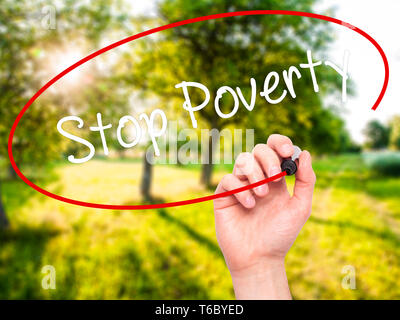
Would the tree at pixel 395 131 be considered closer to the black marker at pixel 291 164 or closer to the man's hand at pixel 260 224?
the man's hand at pixel 260 224

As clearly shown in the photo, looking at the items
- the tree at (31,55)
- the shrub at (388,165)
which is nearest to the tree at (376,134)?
the shrub at (388,165)

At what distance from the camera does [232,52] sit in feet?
32.6

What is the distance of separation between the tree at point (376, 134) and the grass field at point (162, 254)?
279ft

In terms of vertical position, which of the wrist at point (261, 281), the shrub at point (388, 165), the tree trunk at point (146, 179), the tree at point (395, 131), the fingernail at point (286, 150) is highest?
the tree at point (395, 131)

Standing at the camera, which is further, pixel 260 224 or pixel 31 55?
pixel 31 55

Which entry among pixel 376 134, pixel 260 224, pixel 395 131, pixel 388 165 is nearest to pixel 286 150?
pixel 260 224

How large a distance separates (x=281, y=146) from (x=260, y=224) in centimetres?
66

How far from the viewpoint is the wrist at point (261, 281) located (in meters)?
2.00

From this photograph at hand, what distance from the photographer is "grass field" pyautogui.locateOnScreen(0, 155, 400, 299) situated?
536 centimetres

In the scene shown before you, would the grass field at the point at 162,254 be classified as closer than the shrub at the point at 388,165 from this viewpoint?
Yes

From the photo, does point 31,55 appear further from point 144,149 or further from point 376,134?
point 376,134

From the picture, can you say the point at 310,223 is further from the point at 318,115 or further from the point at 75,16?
the point at 75,16

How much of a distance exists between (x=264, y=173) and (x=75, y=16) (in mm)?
7182
